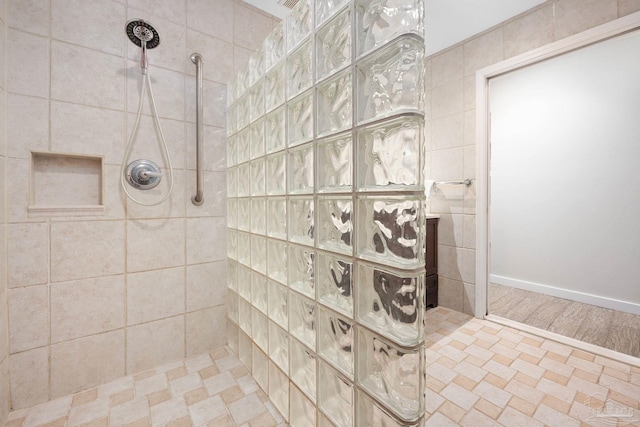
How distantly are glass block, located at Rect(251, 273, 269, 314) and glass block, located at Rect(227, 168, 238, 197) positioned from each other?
19.1 inches

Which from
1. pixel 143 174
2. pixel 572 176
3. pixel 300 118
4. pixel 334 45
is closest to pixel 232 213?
pixel 143 174

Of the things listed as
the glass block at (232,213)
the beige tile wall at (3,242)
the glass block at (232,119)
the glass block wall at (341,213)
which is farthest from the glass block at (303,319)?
the beige tile wall at (3,242)

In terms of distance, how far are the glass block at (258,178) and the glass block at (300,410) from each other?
0.79 meters

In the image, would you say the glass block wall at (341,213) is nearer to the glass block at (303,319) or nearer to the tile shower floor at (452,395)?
the glass block at (303,319)

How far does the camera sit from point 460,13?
1714mm

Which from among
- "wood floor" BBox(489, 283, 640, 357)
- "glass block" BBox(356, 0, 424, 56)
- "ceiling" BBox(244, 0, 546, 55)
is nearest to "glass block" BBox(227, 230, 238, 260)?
"glass block" BBox(356, 0, 424, 56)

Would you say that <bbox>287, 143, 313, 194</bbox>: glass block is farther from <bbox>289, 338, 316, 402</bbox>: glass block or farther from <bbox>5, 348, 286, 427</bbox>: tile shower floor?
<bbox>5, 348, 286, 427</bbox>: tile shower floor

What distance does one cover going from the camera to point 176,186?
4.64 feet

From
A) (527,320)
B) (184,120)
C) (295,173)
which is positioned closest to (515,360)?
(527,320)

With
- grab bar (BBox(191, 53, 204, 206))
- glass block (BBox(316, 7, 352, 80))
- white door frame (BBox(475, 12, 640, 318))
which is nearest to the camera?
glass block (BBox(316, 7, 352, 80))

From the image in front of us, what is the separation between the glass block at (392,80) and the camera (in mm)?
581

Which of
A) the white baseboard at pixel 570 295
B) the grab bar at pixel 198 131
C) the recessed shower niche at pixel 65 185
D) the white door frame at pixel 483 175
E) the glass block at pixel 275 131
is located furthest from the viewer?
the white baseboard at pixel 570 295

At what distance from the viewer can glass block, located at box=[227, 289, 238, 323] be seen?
148cm

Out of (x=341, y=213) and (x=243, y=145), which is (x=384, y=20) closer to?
(x=341, y=213)
